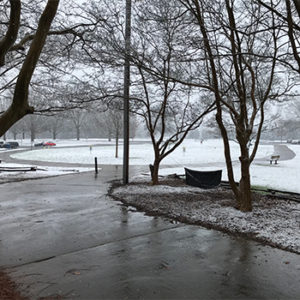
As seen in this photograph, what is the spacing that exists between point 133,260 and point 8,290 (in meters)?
1.73

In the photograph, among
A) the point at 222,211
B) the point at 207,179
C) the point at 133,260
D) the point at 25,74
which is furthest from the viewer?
the point at 207,179

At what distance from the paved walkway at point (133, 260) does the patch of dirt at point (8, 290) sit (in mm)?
91

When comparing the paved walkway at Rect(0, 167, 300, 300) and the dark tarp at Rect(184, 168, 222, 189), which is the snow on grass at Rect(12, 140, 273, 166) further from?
the paved walkway at Rect(0, 167, 300, 300)

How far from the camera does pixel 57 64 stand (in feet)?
27.2

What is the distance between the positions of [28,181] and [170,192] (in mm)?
6685

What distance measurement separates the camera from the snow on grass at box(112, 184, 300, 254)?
5707 millimetres

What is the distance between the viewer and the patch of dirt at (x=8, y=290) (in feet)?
11.3

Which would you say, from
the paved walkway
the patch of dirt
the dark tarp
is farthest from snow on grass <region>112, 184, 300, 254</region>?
the patch of dirt

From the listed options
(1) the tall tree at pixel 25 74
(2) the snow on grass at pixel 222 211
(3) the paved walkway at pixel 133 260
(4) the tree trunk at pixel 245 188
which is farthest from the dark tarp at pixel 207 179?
(1) the tall tree at pixel 25 74

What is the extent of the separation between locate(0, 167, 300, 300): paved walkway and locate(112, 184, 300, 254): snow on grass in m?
0.47

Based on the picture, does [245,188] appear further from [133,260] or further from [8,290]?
[8,290]

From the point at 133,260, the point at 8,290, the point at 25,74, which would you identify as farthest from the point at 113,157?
the point at 8,290

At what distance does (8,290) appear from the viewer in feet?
11.8

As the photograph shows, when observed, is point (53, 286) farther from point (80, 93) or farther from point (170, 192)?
point (80, 93)
